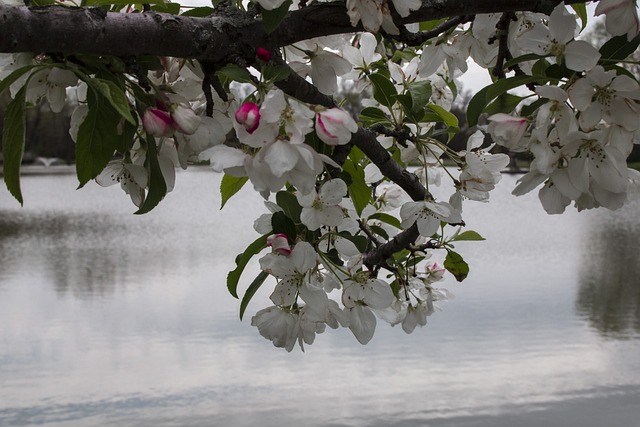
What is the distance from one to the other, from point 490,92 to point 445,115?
0.36 meters

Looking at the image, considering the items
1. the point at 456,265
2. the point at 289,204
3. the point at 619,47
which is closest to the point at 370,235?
the point at 456,265

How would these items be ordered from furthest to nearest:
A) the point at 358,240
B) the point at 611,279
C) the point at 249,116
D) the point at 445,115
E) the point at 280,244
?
the point at 611,279 → the point at 445,115 → the point at 358,240 → the point at 280,244 → the point at 249,116

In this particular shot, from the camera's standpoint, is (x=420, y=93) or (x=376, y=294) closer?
(x=376, y=294)

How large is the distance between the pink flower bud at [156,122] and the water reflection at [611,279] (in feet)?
13.9

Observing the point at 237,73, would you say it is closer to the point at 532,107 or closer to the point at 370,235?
the point at 532,107

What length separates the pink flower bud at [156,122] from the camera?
484 mm

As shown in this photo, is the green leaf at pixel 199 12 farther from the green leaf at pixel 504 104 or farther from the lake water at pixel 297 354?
the lake water at pixel 297 354

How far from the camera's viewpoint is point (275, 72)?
1.71ft

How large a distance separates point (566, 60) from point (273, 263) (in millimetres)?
287

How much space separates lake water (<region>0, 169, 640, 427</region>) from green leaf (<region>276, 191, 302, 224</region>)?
247cm

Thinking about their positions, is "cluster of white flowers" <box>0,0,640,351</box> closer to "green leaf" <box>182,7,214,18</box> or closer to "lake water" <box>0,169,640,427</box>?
"green leaf" <box>182,7,214,18</box>

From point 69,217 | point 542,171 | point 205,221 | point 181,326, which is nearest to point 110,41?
point 542,171

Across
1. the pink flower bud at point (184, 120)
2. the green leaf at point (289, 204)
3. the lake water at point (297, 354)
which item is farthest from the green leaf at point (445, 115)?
the lake water at point (297, 354)

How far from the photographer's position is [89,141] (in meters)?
0.51
